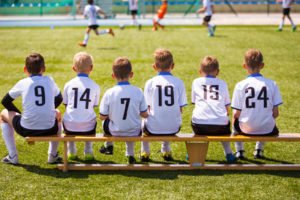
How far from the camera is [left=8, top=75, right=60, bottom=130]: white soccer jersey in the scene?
6.05 meters

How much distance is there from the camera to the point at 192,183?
18.7 ft

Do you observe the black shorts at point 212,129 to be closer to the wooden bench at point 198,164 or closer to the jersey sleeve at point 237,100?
the wooden bench at point 198,164

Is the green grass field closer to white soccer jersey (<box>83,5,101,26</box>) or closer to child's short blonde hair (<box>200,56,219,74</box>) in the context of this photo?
white soccer jersey (<box>83,5,101,26</box>)

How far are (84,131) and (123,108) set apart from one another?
0.61 meters

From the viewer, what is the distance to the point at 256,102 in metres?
6.11

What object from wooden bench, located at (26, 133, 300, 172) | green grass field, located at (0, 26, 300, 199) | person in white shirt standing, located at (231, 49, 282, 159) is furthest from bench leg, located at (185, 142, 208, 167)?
person in white shirt standing, located at (231, 49, 282, 159)

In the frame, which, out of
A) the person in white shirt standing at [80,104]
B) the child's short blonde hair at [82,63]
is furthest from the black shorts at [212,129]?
the child's short blonde hair at [82,63]

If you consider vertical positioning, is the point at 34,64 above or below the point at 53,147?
above

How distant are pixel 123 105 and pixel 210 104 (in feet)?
3.63

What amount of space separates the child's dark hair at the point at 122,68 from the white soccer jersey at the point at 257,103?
4.56 ft

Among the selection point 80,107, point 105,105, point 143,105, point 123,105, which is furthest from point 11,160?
point 143,105

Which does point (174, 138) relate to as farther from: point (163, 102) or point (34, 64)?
point (34, 64)

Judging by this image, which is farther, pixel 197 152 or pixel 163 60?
pixel 163 60

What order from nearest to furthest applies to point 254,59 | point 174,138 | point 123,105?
point 174,138 < point 123,105 < point 254,59
